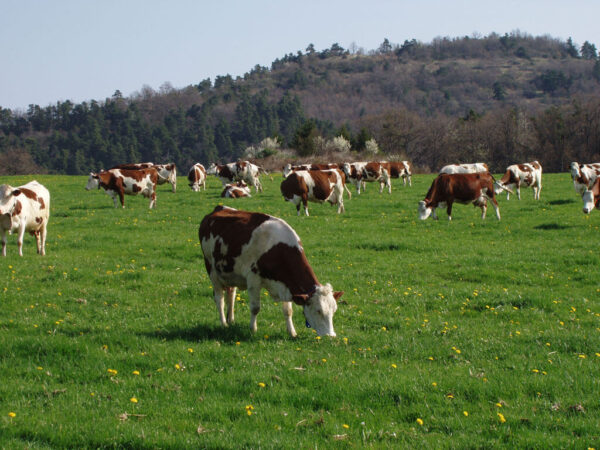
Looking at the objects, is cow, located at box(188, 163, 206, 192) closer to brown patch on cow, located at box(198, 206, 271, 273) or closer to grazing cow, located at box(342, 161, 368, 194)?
grazing cow, located at box(342, 161, 368, 194)

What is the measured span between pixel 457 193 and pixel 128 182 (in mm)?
16753

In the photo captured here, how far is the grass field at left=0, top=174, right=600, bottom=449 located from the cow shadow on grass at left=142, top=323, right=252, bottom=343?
38 millimetres

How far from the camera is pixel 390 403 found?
21.7 ft

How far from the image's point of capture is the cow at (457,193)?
24.1 metres

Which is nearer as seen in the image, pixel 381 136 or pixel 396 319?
pixel 396 319

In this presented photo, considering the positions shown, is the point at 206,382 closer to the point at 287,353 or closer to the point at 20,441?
the point at 287,353

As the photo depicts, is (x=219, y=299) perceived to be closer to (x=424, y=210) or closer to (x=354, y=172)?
(x=424, y=210)

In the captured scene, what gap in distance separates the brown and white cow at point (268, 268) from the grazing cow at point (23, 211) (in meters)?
8.90

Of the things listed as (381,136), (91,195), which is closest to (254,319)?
(91,195)

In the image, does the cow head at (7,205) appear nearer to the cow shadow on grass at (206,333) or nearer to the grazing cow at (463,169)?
the cow shadow on grass at (206,333)

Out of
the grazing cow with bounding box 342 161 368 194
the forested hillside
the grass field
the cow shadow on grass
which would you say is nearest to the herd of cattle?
the cow shadow on grass

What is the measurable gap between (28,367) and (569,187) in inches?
1414

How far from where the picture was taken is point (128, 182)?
101 feet

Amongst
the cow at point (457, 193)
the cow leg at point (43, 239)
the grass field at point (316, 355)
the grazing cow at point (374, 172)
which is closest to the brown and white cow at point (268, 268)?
the grass field at point (316, 355)
